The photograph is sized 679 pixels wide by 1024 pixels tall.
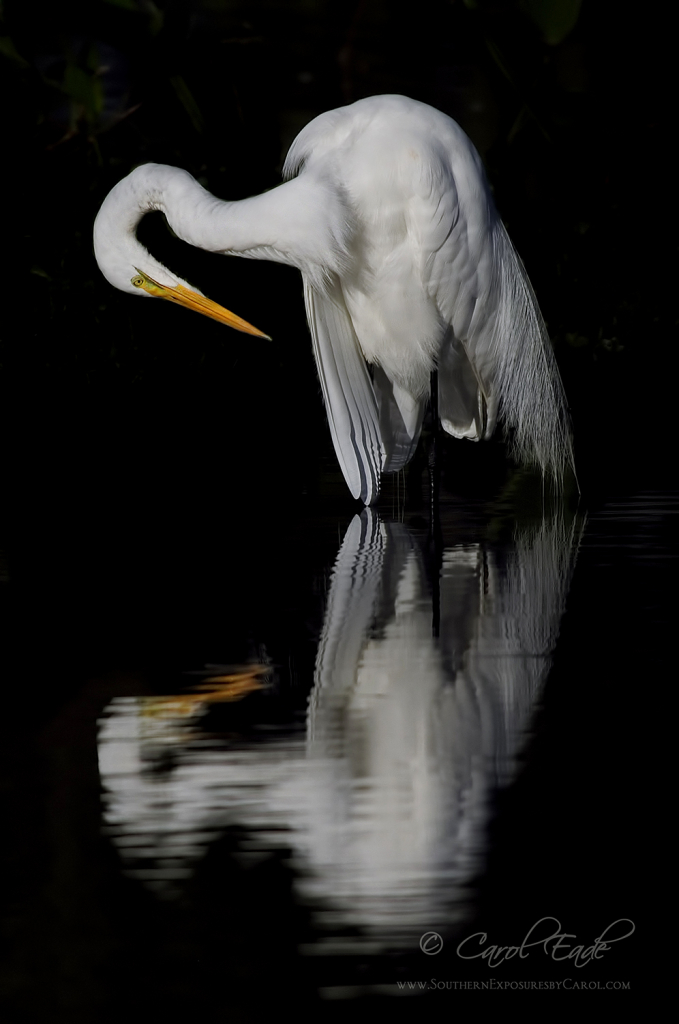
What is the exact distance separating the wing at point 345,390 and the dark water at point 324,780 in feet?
2.64

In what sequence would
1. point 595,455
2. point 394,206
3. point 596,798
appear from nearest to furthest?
point 596,798, point 394,206, point 595,455

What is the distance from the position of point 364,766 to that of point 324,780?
0.31 ft

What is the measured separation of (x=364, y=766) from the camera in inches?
89.7

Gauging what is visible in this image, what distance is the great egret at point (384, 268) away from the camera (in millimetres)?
4293

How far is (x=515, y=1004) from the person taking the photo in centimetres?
159

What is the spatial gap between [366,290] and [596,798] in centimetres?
288

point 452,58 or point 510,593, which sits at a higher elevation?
point 452,58

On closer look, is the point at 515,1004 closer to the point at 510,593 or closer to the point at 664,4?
the point at 510,593

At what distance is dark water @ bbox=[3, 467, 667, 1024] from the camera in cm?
165

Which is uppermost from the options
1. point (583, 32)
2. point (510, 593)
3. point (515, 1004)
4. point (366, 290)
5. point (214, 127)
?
point (583, 32)

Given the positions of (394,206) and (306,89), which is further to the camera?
(306,89)

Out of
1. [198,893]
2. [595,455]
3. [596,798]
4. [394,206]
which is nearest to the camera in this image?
[198,893]

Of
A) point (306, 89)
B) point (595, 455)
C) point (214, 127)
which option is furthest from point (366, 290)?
point (306, 89)
